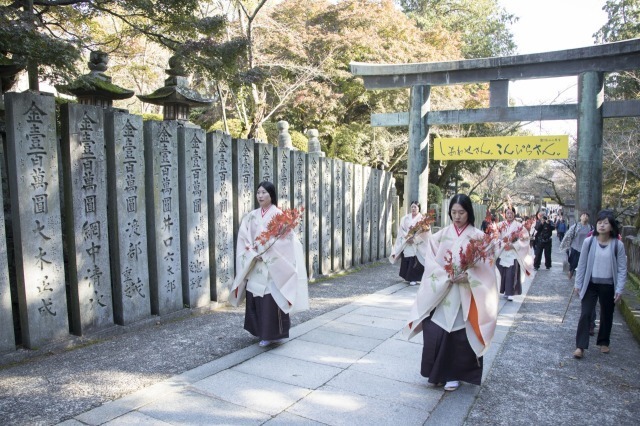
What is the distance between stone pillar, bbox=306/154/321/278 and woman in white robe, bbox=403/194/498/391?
5.46m

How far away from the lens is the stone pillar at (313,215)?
9797mm

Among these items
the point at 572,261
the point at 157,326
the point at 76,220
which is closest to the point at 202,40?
the point at 76,220

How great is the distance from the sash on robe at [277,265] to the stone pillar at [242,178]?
2144 millimetres

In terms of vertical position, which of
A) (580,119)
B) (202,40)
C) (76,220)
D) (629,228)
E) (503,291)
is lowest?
(503,291)

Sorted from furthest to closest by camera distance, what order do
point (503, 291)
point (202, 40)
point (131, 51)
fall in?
point (131, 51)
point (503, 291)
point (202, 40)

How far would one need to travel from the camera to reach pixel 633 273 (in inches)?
384

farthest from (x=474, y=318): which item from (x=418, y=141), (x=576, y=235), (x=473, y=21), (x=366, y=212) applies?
(x=473, y=21)

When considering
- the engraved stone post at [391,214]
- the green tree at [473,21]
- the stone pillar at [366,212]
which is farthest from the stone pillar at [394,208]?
the green tree at [473,21]

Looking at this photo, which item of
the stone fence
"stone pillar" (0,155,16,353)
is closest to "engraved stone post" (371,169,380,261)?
the stone fence

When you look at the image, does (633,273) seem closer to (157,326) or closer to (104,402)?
(157,326)

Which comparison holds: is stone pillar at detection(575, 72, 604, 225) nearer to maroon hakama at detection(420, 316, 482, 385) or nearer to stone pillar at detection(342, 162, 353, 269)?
stone pillar at detection(342, 162, 353, 269)

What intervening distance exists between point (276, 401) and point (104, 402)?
1420 mm

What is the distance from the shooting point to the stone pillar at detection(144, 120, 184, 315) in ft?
20.3

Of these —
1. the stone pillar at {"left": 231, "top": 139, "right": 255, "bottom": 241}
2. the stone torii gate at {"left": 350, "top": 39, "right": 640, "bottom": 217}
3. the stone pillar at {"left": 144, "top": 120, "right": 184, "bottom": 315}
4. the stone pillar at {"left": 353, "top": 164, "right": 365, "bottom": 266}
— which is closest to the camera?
the stone pillar at {"left": 144, "top": 120, "right": 184, "bottom": 315}
